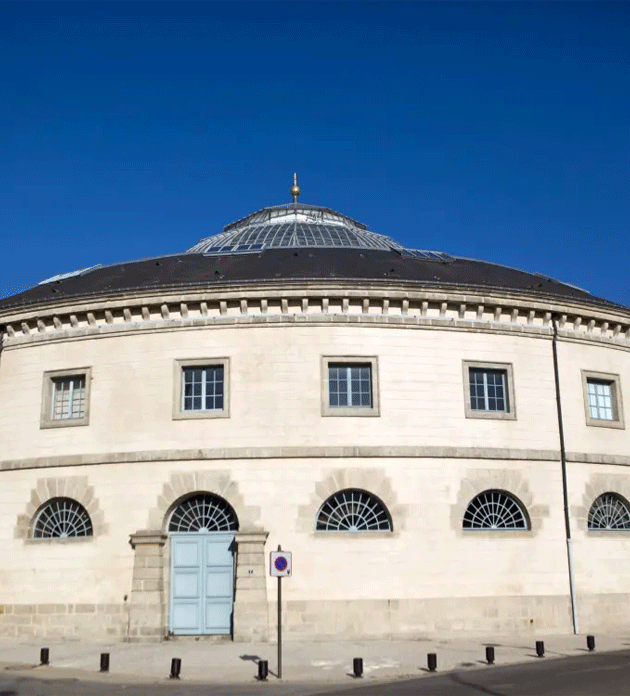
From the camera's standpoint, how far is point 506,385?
87.5 ft

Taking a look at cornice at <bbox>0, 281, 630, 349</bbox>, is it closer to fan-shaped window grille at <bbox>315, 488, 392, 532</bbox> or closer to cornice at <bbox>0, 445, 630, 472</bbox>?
cornice at <bbox>0, 445, 630, 472</bbox>

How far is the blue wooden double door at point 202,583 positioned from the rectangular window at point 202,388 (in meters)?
3.45

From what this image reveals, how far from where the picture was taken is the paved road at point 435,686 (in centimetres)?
1565

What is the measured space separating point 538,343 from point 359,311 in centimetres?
549

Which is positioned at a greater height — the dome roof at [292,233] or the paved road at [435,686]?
the dome roof at [292,233]

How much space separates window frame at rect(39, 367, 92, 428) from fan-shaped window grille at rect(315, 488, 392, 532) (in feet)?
23.7

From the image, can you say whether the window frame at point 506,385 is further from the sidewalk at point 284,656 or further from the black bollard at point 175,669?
the black bollard at point 175,669

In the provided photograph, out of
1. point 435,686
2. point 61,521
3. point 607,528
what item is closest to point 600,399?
point 607,528

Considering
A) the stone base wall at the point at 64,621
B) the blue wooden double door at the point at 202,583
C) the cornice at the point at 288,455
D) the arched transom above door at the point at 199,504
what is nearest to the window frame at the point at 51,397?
the cornice at the point at 288,455

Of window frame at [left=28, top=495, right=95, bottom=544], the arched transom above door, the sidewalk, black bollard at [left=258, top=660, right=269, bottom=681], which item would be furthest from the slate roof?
black bollard at [left=258, top=660, right=269, bottom=681]

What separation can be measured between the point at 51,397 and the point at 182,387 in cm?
412

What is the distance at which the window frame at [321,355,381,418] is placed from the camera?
25.2 metres

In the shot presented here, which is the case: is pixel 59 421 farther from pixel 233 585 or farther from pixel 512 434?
pixel 512 434

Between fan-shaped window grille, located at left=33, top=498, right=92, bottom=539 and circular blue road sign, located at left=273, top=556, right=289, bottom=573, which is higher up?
fan-shaped window grille, located at left=33, top=498, right=92, bottom=539
